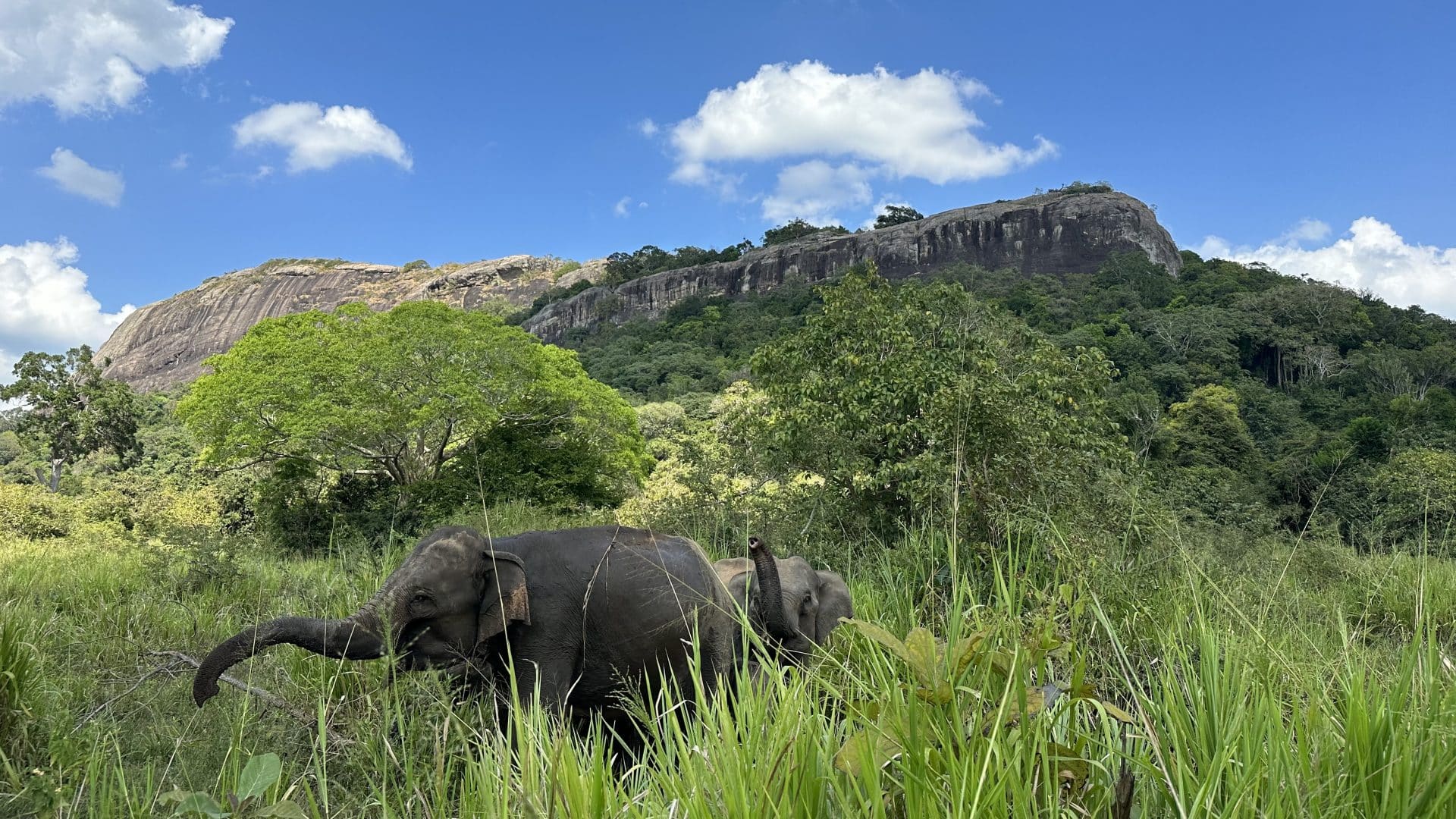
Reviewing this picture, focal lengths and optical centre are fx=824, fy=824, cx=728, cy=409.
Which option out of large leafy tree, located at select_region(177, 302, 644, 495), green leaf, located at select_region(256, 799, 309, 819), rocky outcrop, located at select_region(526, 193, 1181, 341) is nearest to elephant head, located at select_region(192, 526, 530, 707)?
green leaf, located at select_region(256, 799, 309, 819)

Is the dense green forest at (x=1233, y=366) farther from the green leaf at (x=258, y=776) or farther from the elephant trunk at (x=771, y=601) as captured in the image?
the green leaf at (x=258, y=776)

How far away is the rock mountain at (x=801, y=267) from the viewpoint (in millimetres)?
83812

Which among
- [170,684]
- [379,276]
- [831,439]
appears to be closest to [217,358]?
[831,439]

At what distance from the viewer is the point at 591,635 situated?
12.3 feet

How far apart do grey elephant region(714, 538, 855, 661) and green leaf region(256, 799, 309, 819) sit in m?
2.21

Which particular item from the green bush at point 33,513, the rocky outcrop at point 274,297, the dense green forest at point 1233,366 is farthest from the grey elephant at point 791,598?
the rocky outcrop at point 274,297

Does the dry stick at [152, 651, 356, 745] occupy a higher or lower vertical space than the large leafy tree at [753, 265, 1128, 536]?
lower

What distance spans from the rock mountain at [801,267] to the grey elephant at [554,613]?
6376 cm

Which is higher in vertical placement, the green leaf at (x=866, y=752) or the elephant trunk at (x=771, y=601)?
the green leaf at (x=866, y=752)

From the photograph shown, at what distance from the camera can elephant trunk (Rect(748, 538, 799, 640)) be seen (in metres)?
3.53

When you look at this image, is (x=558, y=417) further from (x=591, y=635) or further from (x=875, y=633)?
(x=875, y=633)

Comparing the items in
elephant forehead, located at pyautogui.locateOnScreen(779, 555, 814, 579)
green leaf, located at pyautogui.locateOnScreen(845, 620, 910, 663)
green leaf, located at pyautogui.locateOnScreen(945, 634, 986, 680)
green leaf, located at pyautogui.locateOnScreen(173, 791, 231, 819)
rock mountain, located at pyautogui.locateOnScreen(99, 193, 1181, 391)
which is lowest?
elephant forehead, located at pyautogui.locateOnScreen(779, 555, 814, 579)

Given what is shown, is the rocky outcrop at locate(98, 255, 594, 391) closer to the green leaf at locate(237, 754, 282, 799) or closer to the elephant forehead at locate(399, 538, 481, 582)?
the elephant forehead at locate(399, 538, 481, 582)

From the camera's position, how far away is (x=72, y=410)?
2975cm
